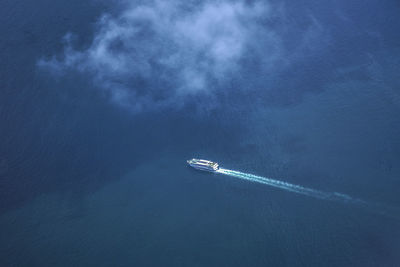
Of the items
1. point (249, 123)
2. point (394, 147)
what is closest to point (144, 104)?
point (249, 123)

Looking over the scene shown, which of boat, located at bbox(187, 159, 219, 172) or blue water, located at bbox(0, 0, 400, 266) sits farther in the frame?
boat, located at bbox(187, 159, 219, 172)

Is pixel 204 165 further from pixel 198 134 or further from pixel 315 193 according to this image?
pixel 315 193

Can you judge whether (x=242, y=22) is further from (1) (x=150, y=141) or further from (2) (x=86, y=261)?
(2) (x=86, y=261)

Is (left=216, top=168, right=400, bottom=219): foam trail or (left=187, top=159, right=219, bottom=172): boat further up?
(left=187, top=159, right=219, bottom=172): boat

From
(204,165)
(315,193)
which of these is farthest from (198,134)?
(315,193)

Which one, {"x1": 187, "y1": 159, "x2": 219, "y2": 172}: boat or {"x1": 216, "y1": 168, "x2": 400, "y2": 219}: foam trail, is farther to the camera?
{"x1": 187, "y1": 159, "x2": 219, "y2": 172}: boat
